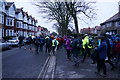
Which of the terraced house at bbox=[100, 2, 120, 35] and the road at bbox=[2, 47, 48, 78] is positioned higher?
the terraced house at bbox=[100, 2, 120, 35]

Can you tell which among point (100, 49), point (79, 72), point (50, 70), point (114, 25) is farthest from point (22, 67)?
point (114, 25)

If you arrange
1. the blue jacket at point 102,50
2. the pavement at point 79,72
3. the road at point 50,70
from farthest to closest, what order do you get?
the road at point 50,70
the pavement at point 79,72
the blue jacket at point 102,50

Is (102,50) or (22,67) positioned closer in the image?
(102,50)

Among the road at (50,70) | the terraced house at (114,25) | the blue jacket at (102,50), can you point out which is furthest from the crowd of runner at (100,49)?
the terraced house at (114,25)

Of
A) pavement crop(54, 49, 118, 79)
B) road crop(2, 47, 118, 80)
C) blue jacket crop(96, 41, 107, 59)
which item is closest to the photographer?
blue jacket crop(96, 41, 107, 59)

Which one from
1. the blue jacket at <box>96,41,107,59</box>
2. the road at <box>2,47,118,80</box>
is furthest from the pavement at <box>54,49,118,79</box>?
the blue jacket at <box>96,41,107,59</box>

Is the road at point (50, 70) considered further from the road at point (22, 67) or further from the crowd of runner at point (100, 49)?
the crowd of runner at point (100, 49)

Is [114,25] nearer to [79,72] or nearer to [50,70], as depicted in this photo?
[79,72]

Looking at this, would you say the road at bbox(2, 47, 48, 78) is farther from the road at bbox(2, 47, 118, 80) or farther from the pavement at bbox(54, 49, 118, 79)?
the pavement at bbox(54, 49, 118, 79)

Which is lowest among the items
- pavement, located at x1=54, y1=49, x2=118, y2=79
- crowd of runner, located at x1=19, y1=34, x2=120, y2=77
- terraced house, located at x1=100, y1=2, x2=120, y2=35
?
pavement, located at x1=54, y1=49, x2=118, y2=79

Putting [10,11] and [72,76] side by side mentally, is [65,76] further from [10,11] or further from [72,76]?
[10,11]

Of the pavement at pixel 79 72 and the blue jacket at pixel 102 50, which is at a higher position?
the blue jacket at pixel 102 50

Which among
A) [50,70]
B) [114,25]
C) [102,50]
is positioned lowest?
[50,70]

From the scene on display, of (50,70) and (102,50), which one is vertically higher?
(102,50)
